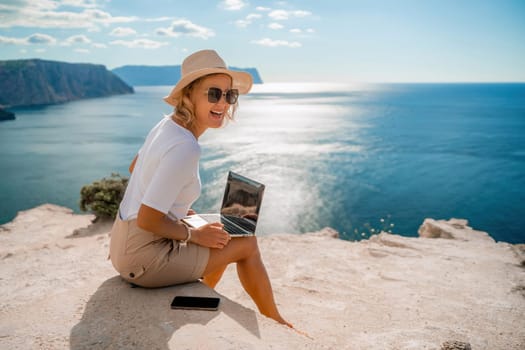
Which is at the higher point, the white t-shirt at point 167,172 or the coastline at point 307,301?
the white t-shirt at point 167,172

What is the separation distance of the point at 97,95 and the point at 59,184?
14839 centimetres

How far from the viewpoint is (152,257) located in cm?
326

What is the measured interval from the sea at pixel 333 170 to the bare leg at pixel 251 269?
17764mm

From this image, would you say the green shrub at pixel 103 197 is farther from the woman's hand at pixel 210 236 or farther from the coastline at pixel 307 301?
the woman's hand at pixel 210 236

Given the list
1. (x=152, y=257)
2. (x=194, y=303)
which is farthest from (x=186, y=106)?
(x=194, y=303)

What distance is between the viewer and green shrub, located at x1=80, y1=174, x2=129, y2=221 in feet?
51.3

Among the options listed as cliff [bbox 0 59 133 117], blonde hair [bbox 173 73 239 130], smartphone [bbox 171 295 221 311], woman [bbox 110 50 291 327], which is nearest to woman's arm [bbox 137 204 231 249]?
woman [bbox 110 50 291 327]

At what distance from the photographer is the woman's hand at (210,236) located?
330 cm

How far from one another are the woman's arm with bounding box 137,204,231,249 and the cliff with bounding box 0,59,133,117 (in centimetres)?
13361

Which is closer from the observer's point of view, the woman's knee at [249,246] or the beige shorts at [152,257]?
the beige shorts at [152,257]

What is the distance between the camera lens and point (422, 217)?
79.8 feet

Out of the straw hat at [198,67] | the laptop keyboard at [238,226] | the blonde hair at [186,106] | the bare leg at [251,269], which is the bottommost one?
the bare leg at [251,269]

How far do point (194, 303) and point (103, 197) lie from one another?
13.6m

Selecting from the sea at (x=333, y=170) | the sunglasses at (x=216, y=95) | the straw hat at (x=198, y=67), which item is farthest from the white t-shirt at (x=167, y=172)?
the sea at (x=333, y=170)
